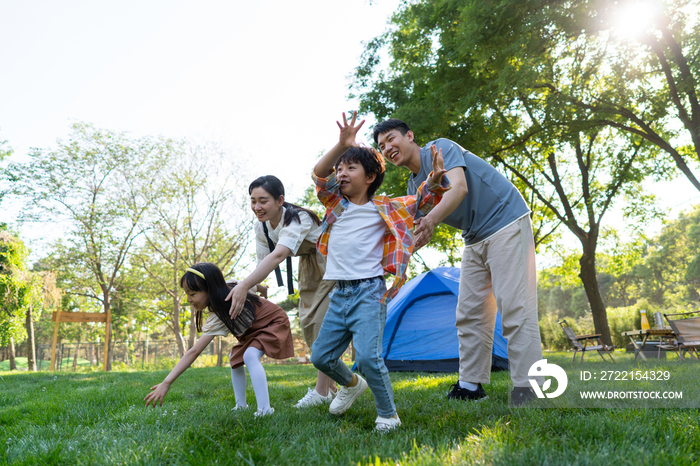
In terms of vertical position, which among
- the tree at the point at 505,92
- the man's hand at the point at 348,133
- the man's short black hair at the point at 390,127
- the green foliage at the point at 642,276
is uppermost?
the tree at the point at 505,92

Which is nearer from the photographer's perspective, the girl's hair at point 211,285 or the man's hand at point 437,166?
the man's hand at point 437,166

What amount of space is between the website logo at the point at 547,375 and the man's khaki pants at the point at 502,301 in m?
0.05

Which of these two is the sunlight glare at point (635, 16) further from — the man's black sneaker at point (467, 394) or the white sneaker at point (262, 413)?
the white sneaker at point (262, 413)

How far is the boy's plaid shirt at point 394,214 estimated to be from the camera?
2241 mm

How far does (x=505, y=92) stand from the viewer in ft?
26.2

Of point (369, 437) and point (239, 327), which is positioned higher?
point (239, 327)

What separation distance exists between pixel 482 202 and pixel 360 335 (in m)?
1.57

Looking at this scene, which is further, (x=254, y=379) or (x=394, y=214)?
(x=254, y=379)

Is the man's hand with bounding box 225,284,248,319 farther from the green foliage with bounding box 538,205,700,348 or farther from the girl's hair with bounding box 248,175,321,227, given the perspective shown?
the green foliage with bounding box 538,205,700,348

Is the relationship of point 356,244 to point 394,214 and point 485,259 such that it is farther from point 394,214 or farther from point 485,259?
point 485,259

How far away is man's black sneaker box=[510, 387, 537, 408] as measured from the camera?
255 cm

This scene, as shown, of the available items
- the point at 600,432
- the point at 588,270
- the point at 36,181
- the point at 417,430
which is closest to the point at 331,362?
the point at 417,430

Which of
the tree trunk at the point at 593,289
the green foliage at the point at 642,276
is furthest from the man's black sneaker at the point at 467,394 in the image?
the green foliage at the point at 642,276

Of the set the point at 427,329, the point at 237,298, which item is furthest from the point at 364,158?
the point at 427,329
